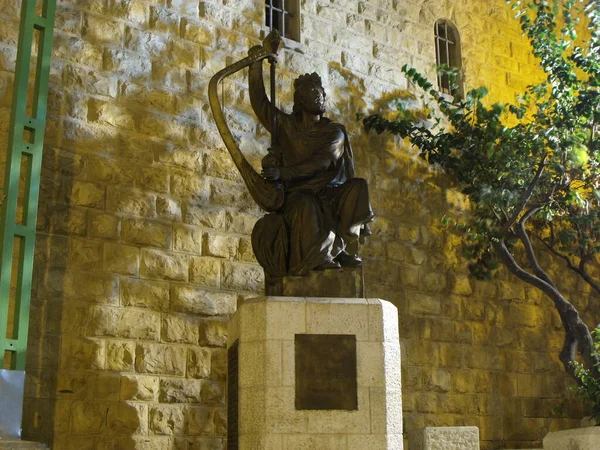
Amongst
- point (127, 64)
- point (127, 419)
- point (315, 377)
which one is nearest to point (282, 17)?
point (127, 64)

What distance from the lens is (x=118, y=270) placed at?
6273 mm

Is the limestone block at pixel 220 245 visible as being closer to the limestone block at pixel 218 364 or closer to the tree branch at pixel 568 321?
the limestone block at pixel 218 364

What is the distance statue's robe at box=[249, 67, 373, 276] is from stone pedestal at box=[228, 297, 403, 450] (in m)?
0.30

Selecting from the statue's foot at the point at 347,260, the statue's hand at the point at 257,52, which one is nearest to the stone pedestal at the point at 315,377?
the statue's foot at the point at 347,260

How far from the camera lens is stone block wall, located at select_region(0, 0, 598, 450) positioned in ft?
19.8

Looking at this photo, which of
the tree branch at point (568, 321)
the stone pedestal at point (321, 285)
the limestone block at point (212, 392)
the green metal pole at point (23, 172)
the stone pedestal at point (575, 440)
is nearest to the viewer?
the stone pedestal at point (321, 285)

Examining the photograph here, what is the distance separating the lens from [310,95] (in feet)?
18.4

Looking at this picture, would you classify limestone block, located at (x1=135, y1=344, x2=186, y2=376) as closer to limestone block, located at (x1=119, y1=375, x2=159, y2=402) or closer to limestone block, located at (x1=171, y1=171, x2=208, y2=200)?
limestone block, located at (x1=119, y1=375, x2=159, y2=402)

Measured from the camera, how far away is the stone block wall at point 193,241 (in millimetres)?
6031

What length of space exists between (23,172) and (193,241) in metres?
1.33

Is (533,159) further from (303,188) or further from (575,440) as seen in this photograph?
(303,188)

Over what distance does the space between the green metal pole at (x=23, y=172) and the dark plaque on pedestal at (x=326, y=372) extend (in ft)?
5.66

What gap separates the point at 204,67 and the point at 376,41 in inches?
75.8

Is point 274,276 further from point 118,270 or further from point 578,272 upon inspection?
point 578,272
